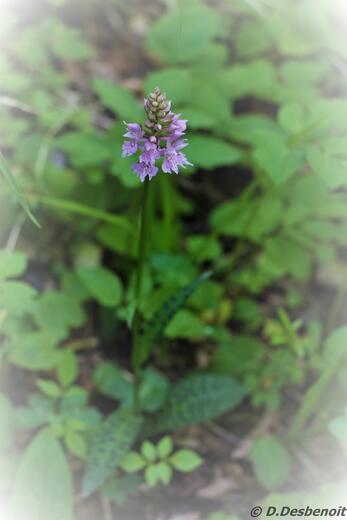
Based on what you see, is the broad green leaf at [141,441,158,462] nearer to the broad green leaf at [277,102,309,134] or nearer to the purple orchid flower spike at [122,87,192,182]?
the purple orchid flower spike at [122,87,192,182]

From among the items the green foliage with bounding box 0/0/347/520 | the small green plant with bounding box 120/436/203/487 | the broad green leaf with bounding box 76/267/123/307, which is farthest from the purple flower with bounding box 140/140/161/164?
the small green plant with bounding box 120/436/203/487

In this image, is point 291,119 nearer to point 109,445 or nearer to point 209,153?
point 209,153

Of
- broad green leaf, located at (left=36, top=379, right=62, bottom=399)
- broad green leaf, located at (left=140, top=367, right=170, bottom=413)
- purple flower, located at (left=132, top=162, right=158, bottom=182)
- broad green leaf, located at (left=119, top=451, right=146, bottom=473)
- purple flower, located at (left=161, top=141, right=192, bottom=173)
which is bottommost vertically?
broad green leaf, located at (left=119, top=451, right=146, bottom=473)

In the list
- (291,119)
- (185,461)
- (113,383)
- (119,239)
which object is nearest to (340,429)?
(185,461)

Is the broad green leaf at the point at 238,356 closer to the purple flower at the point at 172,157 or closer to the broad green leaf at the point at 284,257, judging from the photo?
the broad green leaf at the point at 284,257

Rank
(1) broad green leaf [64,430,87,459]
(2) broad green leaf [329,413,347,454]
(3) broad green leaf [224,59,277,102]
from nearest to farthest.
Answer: (2) broad green leaf [329,413,347,454] → (1) broad green leaf [64,430,87,459] → (3) broad green leaf [224,59,277,102]

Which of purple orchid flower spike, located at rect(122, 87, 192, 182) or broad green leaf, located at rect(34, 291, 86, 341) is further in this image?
broad green leaf, located at rect(34, 291, 86, 341)

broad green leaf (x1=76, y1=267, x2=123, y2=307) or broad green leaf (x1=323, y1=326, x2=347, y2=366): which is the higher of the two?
broad green leaf (x1=76, y1=267, x2=123, y2=307)

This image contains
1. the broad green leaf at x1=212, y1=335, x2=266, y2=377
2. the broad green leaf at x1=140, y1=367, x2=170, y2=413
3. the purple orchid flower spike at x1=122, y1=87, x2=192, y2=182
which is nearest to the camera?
the purple orchid flower spike at x1=122, y1=87, x2=192, y2=182
